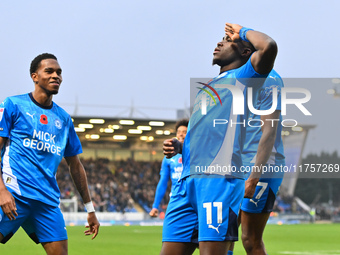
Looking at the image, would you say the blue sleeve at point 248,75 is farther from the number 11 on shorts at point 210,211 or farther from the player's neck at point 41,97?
the player's neck at point 41,97

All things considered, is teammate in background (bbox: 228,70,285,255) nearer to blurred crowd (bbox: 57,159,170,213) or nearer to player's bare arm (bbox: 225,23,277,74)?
player's bare arm (bbox: 225,23,277,74)

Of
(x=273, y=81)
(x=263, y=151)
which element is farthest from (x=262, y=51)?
(x=273, y=81)

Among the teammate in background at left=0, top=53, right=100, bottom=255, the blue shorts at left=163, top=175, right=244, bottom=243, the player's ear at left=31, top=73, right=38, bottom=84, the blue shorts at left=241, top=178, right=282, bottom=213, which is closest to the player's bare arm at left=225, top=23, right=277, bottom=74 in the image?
the blue shorts at left=163, top=175, right=244, bottom=243

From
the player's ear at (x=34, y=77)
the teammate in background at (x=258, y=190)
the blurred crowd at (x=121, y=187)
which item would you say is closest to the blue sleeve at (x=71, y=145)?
the player's ear at (x=34, y=77)

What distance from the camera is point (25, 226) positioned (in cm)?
532

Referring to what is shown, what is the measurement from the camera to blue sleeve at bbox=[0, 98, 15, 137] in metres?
5.21

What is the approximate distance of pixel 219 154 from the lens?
4113mm

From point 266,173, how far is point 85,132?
120 feet

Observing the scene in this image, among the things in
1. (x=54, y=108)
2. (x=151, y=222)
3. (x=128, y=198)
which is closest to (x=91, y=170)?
(x=128, y=198)

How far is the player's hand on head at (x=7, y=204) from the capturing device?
4.95 meters

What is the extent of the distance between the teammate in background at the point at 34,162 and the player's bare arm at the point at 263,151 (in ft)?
6.02

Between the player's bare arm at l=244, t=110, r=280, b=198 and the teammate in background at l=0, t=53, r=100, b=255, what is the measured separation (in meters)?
1.83

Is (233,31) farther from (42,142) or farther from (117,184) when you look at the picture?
(117,184)

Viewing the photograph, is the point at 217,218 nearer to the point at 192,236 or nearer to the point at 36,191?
the point at 192,236
